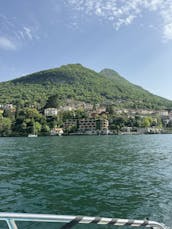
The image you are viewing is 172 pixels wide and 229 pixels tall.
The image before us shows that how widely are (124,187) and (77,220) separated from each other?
13715 mm

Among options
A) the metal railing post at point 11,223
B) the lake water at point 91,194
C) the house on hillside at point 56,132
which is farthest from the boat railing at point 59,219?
the house on hillside at point 56,132

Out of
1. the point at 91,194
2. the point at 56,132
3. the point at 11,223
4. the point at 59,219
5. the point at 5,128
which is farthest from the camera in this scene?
the point at 56,132

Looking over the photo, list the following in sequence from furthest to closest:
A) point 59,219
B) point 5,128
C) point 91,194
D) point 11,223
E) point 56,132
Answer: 1. point 56,132
2. point 5,128
3. point 91,194
4. point 11,223
5. point 59,219

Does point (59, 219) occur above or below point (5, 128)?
below

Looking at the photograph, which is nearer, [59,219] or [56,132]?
[59,219]

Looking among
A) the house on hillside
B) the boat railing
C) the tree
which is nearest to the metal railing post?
the boat railing

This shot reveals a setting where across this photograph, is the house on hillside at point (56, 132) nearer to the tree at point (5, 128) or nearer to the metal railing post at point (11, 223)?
the tree at point (5, 128)

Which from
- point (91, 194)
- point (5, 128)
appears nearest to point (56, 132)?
point (5, 128)

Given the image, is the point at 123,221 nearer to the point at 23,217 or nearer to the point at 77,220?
the point at 77,220

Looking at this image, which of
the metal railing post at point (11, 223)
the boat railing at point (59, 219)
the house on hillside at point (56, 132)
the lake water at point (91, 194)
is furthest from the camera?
the house on hillside at point (56, 132)

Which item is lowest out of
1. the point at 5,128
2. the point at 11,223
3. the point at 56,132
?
the point at 56,132

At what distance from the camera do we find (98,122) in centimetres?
18700

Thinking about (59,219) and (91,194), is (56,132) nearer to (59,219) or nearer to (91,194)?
(91,194)

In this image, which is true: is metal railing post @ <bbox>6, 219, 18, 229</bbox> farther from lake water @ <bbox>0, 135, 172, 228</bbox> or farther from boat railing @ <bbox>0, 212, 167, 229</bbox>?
lake water @ <bbox>0, 135, 172, 228</bbox>
